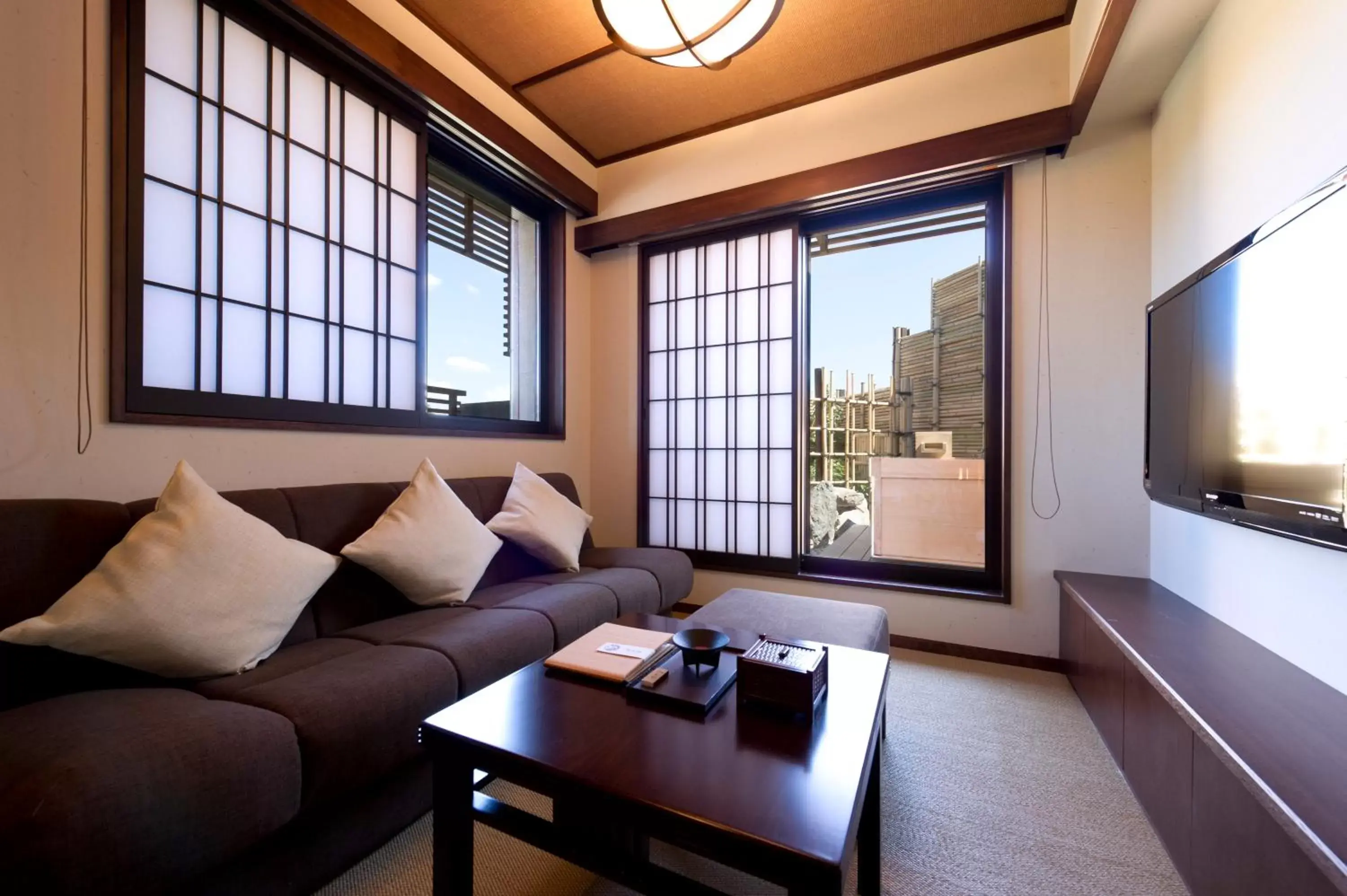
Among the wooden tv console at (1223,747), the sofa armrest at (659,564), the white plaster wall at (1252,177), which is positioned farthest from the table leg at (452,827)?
the white plaster wall at (1252,177)

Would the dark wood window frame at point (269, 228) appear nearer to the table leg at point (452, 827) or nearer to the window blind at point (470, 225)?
the window blind at point (470, 225)

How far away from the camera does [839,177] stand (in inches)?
107

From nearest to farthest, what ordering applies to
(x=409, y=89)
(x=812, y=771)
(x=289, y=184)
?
(x=812, y=771) → (x=289, y=184) → (x=409, y=89)

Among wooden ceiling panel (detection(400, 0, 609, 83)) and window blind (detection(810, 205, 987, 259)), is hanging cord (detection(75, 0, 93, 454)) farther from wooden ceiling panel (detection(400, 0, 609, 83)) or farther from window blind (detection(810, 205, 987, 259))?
window blind (detection(810, 205, 987, 259))

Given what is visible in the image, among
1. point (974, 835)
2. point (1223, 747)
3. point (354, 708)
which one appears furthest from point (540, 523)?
point (1223, 747)

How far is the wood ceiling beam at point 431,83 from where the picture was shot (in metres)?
1.97

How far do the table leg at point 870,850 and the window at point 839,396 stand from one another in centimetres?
171

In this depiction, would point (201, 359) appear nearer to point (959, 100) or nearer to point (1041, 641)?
point (959, 100)

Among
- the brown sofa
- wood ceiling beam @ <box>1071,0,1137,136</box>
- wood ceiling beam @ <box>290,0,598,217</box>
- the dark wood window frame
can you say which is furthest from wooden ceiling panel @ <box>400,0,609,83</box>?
the brown sofa

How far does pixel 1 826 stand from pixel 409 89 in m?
2.59

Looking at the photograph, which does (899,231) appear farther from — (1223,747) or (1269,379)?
(1223,747)

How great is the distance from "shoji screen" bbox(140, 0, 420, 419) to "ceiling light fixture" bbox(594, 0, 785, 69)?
4.23 feet

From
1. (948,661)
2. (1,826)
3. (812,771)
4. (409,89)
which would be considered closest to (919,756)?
(948,661)

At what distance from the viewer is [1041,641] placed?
96.1 inches
